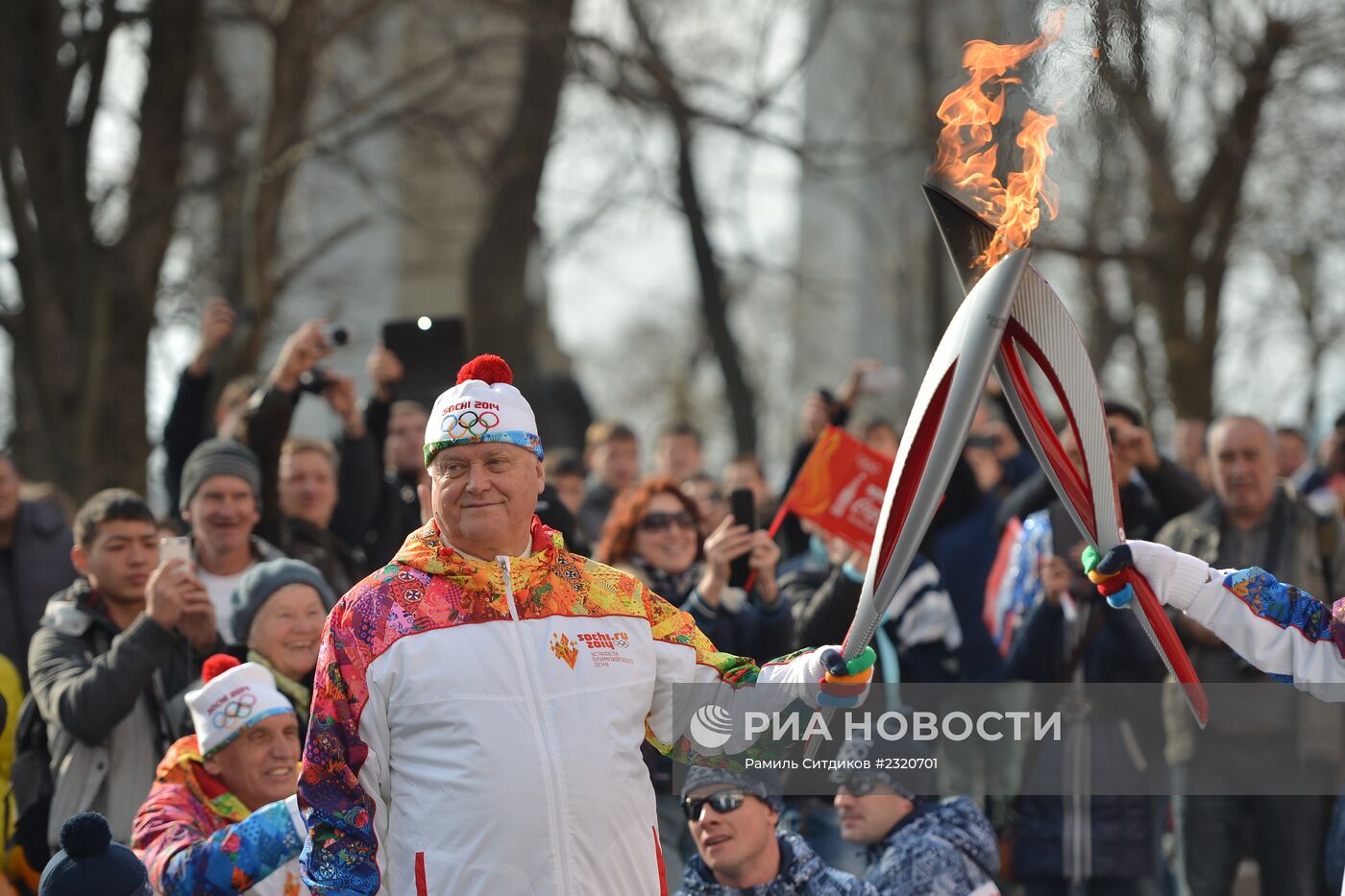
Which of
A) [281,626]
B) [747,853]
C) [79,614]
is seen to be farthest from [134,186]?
[747,853]

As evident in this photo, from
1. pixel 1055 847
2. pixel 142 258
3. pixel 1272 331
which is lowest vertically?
pixel 1055 847

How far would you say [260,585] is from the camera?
4.45 metres

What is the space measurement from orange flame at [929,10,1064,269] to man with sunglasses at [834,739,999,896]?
1.39m

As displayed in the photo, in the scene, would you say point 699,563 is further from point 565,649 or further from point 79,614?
point 565,649

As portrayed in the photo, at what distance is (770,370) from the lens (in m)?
31.1

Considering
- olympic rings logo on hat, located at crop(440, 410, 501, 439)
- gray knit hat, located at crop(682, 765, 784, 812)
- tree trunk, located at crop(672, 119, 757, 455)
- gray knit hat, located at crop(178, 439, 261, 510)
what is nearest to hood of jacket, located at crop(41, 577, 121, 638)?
gray knit hat, located at crop(178, 439, 261, 510)

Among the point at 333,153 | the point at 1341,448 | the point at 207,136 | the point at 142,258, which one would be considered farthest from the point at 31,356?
the point at 1341,448

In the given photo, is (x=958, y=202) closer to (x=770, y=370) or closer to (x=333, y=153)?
(x=333, y=153)

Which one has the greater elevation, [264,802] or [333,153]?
[333,153]

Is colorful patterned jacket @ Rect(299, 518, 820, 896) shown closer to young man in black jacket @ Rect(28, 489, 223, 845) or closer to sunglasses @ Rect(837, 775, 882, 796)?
sunglasses @ Rect(837, 775, 882, 796)

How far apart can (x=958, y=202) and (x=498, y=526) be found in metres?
1.20

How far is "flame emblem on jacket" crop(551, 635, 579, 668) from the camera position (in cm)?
303

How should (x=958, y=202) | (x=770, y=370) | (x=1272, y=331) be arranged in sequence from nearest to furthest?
(x=958, y=202) < (x=1272, y=331) < (x=770, y=370)

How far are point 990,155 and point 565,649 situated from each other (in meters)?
1.49
